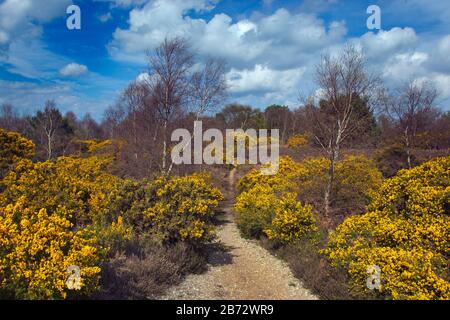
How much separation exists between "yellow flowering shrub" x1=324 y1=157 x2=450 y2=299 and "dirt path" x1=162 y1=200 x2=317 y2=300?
1.29 metres

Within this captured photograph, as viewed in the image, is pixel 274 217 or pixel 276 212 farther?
pixel 274 217

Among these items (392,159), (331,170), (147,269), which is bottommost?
(147,269)

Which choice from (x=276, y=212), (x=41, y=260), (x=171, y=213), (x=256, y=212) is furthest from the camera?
(x=256, y=212)

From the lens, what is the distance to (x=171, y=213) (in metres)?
7.83

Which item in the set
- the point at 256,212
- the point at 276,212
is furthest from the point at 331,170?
the point at 276,212

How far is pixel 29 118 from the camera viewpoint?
40.5m

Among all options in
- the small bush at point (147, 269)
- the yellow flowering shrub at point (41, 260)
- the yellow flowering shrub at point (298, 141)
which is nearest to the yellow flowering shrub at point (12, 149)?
the small bush at point (147, 269)

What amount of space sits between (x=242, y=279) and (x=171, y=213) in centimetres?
234

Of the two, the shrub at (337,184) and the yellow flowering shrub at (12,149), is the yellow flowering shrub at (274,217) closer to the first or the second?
the shrub at (337,184)

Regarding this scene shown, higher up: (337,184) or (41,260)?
(337,184)

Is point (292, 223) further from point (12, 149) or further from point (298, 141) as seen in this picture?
point (298, 141)

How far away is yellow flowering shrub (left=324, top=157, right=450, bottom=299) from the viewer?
16.0ft
